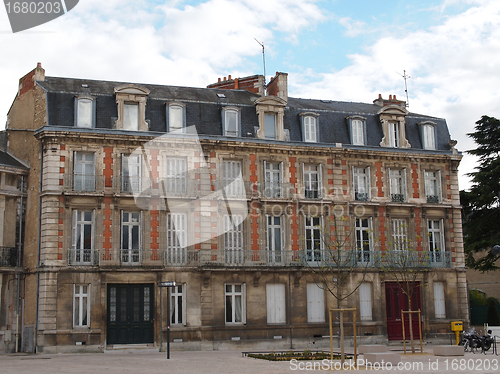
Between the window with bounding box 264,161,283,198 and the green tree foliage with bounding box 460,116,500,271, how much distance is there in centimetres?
1205

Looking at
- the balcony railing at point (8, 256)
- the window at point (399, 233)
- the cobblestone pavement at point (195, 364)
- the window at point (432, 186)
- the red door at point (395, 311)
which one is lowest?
the cobblestone pavement at point (195, 364)

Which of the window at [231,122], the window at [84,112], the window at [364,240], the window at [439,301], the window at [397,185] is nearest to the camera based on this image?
the window at [84,112]

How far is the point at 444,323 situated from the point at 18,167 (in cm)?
1845

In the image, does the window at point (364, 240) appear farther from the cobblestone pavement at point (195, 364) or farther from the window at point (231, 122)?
the cobblestone pavement at point (195, 364)

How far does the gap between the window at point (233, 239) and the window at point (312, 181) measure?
317 centimetres

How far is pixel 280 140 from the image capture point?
28.3 m

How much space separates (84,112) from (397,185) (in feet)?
44.3

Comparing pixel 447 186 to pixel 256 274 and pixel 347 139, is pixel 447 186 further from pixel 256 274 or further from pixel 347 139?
pixel 256 274

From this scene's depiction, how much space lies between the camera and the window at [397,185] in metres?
29.6

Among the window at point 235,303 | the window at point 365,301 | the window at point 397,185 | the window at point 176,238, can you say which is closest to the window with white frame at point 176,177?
the window at point 176,238

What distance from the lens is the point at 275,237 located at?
91.7 feet

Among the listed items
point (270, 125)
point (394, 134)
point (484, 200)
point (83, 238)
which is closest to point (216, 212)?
point (270, 125)

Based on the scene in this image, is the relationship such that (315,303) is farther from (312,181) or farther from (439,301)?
(439,301)

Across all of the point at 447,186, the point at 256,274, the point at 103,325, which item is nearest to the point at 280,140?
the point at 256,274
